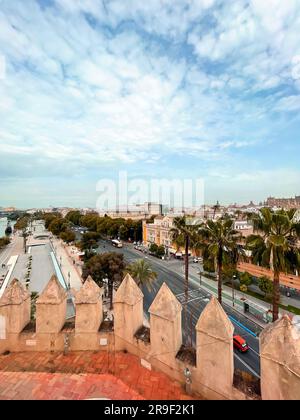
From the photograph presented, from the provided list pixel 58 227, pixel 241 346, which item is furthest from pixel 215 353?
pixel 58 227

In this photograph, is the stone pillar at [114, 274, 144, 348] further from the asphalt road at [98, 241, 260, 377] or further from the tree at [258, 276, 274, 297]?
the tree at [258, 276, 274, 297]

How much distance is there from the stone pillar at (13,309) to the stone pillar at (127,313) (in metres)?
2.47

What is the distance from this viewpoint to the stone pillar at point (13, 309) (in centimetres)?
574

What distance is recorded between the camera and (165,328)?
4793mm

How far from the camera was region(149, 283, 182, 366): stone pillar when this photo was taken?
4.70m

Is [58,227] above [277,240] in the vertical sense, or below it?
below

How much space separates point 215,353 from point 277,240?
9877 mm

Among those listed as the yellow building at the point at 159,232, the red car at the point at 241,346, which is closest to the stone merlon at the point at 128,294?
the red car at the point at 241,346

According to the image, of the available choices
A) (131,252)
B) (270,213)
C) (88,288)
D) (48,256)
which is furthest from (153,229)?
(88,288)

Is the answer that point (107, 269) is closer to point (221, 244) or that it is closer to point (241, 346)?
point (221, 244)

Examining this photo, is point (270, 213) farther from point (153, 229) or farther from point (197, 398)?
point (153, 229)

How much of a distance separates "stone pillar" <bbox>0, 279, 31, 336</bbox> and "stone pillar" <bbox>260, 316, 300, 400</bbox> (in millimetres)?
5523

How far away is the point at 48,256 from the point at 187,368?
55086mm

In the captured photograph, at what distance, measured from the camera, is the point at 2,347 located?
5711mm
